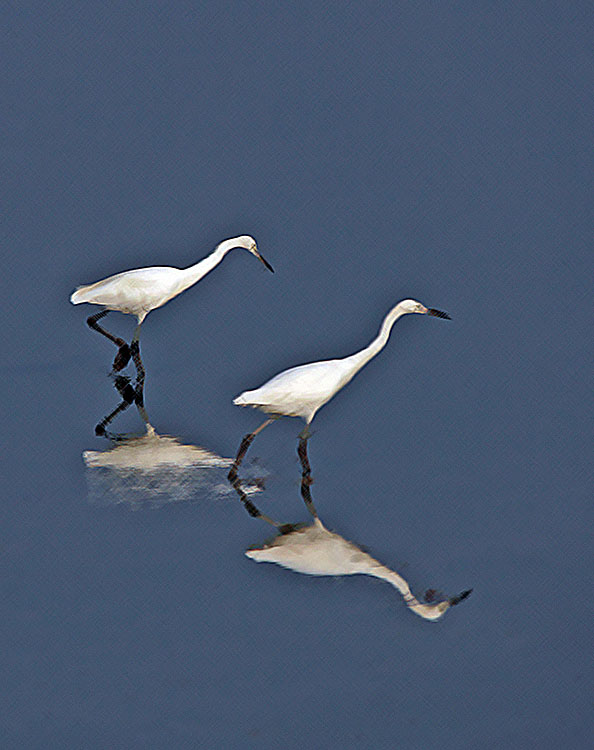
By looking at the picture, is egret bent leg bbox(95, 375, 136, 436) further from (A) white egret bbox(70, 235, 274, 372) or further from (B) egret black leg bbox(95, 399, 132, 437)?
(A) white egret bbox(70, 235, 274, 372)

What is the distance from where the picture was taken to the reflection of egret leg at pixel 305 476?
1183 centimetres

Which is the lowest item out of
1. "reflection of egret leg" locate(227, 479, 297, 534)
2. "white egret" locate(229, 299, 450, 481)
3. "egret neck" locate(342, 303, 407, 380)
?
"reflection of egret leg" locate(227, 479, 297, 534)

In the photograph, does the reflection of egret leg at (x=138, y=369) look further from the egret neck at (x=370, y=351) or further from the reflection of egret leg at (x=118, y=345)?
the egret neck at (x=370, y=351)

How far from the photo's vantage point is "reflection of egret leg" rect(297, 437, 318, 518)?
38.8 feet

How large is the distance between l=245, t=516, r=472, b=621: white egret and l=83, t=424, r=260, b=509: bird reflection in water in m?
0.94

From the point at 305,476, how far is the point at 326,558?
149cm

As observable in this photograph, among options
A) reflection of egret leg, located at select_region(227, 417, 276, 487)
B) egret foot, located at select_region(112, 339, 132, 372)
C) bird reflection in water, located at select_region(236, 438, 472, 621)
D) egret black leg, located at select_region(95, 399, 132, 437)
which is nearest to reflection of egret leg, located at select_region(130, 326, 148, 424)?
egret black leg, located at select_region(95, 399, 132, 437)

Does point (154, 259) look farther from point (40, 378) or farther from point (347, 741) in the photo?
point (347, 741)

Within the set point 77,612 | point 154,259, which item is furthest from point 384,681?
point 154,259

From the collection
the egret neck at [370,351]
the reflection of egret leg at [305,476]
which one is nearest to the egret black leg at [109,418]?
the reflection of egret leg at [305,476]

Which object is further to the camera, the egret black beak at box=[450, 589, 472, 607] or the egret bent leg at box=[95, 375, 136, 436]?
the egret bent leg at box=[95, 375, 136, 436]

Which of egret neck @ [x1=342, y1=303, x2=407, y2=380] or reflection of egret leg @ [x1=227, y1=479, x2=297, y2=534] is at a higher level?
egret neck @ [x1=342, y1=303, x2=407, y2=380]

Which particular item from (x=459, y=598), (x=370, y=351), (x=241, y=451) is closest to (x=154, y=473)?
(x=241, y=451)

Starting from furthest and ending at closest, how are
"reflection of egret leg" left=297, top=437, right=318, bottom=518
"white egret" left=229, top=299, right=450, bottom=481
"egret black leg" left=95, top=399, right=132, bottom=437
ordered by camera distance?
"egret black leg" left=95, top=399, right=132, bottom=437 → "reflection of egret leg" left=297, top=437, right=318, bottom=518 → "white egret" left=229, top=299, right=450, bottom=481
